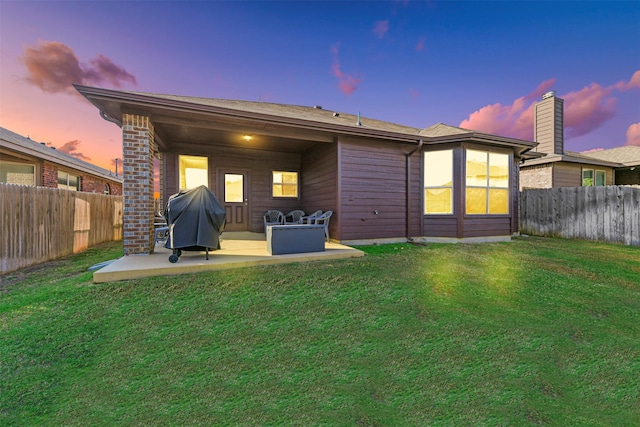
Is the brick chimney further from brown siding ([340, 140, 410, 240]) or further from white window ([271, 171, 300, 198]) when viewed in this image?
white window ([271, 171, 300, 198])

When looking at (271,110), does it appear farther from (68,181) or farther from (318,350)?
(68,181)

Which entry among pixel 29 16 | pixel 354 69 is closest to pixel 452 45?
pixel 354 69

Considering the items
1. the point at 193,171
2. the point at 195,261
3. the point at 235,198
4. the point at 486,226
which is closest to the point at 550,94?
the point at 486,226

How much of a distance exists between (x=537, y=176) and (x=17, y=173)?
71.6ft

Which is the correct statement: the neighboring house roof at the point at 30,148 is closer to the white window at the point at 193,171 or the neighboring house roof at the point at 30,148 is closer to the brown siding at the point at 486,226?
the white window at the point at 193,171

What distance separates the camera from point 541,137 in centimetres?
1244

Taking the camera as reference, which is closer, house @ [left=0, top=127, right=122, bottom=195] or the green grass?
the green grass

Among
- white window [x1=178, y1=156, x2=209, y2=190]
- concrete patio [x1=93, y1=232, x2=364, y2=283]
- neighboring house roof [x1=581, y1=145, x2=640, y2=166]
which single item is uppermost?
neighboring house roof [x1=581, y1=145, x2=640, y2=166]

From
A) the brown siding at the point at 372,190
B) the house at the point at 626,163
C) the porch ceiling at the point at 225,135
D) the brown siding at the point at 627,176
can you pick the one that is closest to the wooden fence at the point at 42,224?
the porch ceiling at the point at 225,135

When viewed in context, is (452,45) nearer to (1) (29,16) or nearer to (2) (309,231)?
(2) (309,231)

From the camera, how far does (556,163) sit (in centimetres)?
1172

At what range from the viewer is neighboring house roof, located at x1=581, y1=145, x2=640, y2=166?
12.7 meters

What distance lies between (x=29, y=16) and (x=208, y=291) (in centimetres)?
990

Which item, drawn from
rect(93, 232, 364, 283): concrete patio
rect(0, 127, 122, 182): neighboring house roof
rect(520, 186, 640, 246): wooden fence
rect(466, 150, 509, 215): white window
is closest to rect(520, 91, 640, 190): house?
rect(520, 186, 640, 246): wooden fence
